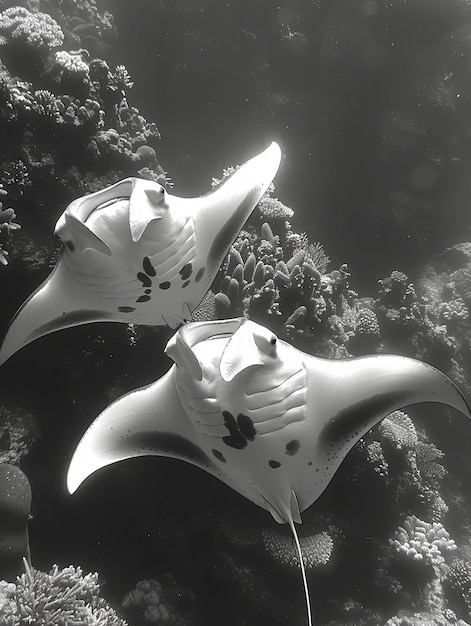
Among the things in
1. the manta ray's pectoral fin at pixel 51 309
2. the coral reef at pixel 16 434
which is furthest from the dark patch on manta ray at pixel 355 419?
the coral reef at pixel 16 434

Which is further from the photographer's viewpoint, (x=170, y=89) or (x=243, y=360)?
(x=170, y=89)

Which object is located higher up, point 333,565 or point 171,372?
point 171,372

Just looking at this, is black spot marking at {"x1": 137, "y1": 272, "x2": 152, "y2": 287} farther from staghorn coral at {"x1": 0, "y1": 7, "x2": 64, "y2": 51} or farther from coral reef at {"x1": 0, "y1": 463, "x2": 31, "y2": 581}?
staghorn coral at {"x1": 0, "y1": 7, "x2": 64, "y2": 51}

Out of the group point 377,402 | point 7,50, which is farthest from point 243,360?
point 7,50

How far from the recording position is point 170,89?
9.99m

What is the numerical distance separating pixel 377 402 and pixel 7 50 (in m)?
7.03

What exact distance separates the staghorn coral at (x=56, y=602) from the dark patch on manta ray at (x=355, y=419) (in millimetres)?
3023

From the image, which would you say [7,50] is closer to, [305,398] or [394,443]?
[305,398]

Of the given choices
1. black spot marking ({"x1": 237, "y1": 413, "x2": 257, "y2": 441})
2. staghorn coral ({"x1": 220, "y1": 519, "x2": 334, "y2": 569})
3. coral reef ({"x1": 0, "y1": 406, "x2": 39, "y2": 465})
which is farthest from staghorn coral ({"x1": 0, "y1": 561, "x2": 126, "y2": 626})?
black spot marking ({"x1": 237, "y1": 413, "x2": 257, "y2": 441})

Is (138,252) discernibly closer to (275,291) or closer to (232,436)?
(232,436)

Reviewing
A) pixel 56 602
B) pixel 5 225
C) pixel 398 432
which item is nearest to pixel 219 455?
pixel 56 602

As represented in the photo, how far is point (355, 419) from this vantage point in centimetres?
238

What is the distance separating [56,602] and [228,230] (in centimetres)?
358

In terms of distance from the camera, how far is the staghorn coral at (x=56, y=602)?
3.49 m
